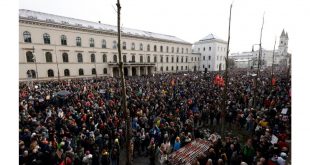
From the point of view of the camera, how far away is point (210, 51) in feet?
239

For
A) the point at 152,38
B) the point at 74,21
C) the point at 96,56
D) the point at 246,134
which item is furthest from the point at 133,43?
the point at 246,134

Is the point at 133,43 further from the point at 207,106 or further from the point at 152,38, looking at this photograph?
the point at 207,106

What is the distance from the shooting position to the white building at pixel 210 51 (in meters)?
71.4

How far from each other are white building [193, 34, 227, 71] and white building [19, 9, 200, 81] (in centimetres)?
2595

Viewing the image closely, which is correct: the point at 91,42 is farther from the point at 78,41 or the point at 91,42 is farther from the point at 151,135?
the point at 151,135

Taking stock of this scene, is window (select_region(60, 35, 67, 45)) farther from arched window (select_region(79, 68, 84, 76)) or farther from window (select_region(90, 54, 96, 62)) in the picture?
arched window (select_region(79, 68, 84, 76))

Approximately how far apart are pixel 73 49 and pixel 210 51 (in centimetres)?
5324

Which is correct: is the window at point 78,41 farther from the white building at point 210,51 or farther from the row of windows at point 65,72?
the white building at point 210,51

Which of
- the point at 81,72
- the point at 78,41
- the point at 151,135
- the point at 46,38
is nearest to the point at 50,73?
the point at 81,72

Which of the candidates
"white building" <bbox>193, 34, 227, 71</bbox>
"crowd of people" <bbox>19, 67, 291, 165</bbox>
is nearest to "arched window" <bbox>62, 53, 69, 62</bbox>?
"crowd of people" <bbox>19, 67, 291, 165</bbox>

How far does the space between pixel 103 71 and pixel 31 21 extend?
1762 cm

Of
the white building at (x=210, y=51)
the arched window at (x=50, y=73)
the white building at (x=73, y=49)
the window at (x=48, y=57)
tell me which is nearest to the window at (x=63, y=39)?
the white building at (x=73, y=49)

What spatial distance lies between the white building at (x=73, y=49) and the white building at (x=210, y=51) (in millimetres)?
25955

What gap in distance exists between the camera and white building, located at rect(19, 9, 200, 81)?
33.4 metres
